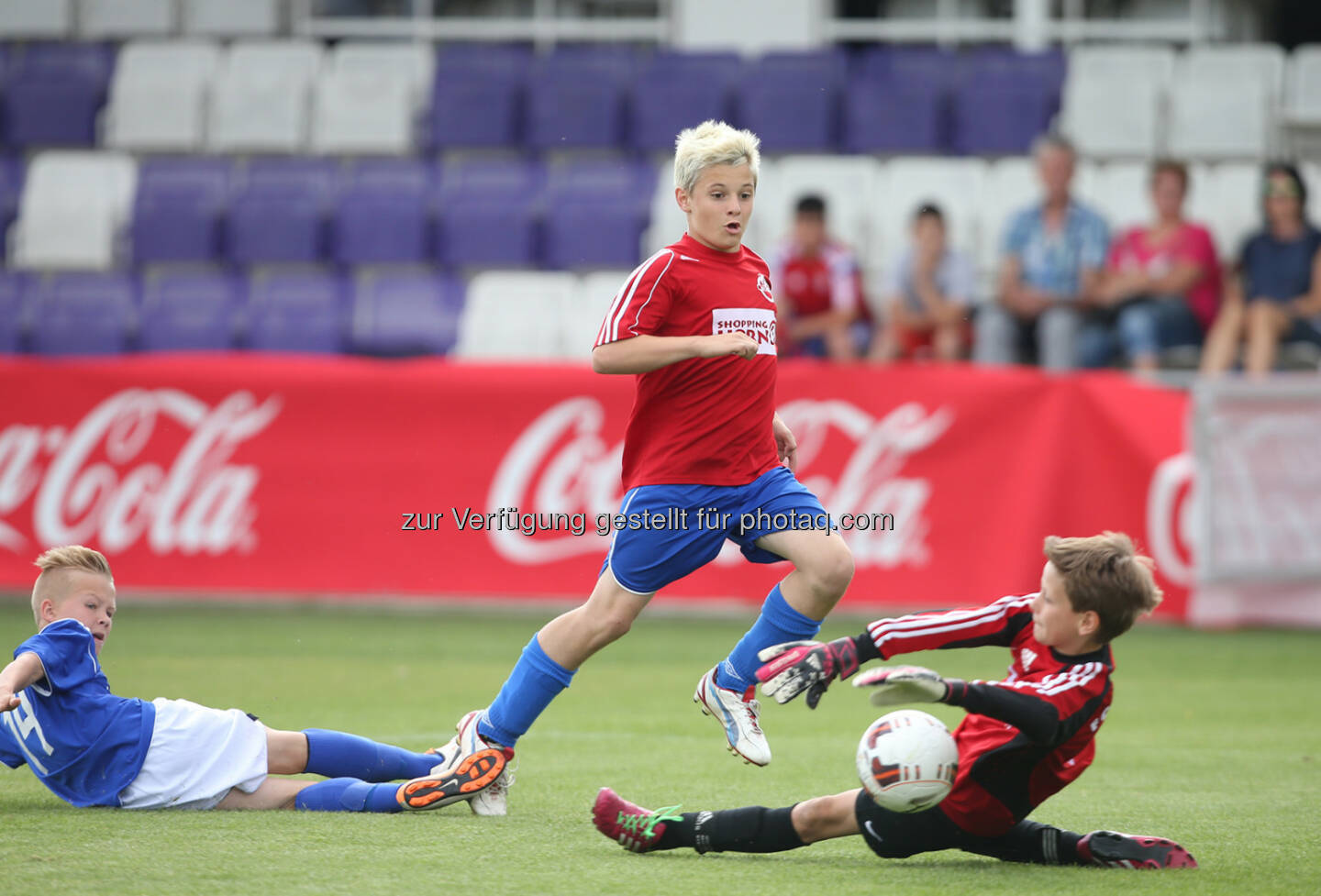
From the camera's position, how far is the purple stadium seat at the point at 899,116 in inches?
526

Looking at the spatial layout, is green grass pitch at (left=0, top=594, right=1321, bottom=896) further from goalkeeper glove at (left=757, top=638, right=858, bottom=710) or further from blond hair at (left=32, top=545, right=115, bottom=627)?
blond hair at (left=32, top=545, right=115, bottom=627)

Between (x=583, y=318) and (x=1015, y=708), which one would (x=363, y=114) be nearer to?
(x=583, y=318)

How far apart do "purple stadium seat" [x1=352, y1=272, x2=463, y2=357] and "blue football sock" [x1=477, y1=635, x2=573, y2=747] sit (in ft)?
24.3

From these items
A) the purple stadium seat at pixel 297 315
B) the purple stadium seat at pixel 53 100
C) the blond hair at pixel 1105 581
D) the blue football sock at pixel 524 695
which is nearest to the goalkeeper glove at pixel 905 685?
the blond hair at pixel 1105 581

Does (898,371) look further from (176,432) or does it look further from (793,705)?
(176,432)

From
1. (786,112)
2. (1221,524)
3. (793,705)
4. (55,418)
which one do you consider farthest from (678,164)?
(786,112)

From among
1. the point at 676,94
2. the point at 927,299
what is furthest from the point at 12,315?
the point at 927,299

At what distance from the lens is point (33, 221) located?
1305 centimetres

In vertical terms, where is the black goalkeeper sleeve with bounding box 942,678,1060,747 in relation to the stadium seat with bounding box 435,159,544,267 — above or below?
below

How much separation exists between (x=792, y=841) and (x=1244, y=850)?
121 centimetres

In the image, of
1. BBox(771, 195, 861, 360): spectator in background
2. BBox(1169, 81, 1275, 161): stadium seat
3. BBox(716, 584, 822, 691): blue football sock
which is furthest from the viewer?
BBox(1169, 81, 1275, 161): stadium seat

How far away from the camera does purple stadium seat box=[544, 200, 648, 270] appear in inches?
498

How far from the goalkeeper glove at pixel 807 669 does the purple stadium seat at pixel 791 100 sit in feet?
32.5

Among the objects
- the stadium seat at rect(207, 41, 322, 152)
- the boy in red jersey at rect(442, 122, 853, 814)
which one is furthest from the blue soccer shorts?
the stadium seat at rect(207, 41, 322, 152)
